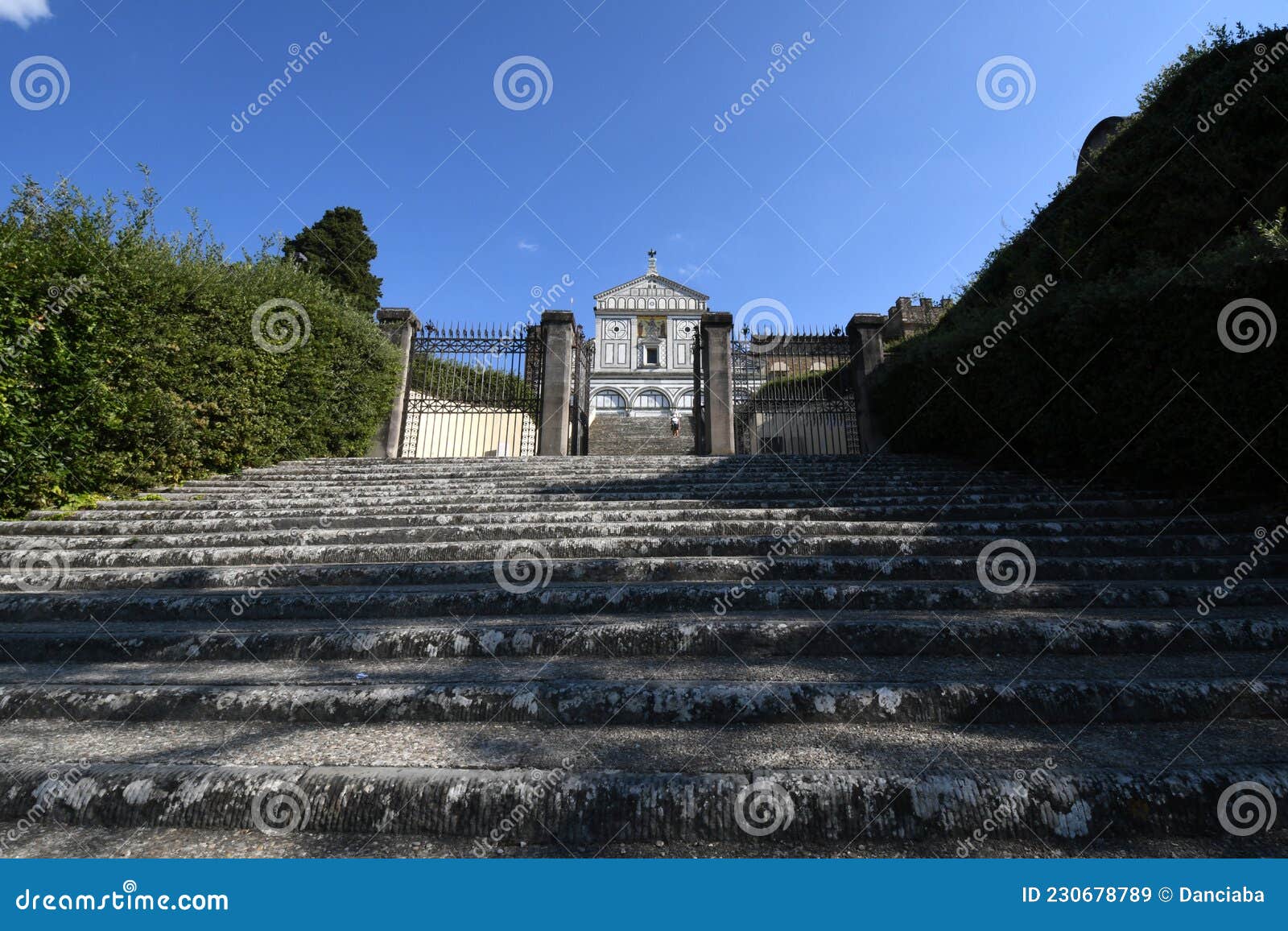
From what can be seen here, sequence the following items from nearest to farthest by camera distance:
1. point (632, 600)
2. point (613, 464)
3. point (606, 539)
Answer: point (632, 600) < point (606, 539) < point (613, 464)

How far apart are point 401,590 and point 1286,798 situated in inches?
177

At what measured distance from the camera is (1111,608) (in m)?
3.79

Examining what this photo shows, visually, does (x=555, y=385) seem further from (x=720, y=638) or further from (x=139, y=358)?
A: (x=720, y=638)

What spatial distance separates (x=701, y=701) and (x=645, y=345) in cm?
4368

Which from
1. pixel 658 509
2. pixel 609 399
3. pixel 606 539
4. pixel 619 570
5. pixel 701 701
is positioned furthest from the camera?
pixel 609 399

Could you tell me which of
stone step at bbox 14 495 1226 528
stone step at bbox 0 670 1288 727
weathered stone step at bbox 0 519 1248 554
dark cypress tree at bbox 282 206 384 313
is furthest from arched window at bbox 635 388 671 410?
stone step at bbox 0 670 1288 727

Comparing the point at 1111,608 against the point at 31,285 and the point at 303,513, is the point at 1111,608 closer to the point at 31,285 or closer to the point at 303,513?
the point at 303,513

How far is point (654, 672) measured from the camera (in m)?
3.06

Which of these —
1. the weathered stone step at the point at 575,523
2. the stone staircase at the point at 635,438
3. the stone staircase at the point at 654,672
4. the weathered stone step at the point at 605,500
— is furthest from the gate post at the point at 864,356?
the stone staircase at the point at 635,438

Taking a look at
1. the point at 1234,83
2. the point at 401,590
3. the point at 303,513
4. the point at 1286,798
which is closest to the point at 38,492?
the point at 303,513

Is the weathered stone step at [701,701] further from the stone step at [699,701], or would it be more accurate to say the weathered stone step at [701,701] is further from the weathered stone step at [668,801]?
the weathered stone step at [668,801]

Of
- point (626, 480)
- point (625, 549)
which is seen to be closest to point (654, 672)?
point (625, 549)

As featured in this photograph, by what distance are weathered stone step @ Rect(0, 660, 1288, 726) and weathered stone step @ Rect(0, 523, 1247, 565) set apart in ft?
6.66

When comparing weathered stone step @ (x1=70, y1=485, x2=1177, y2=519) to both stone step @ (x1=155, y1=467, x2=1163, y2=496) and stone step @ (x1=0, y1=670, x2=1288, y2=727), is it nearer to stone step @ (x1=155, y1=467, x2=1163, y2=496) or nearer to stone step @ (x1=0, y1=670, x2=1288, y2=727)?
stone step @ (x1=155, y1=467, x2=1163, y2=496)
